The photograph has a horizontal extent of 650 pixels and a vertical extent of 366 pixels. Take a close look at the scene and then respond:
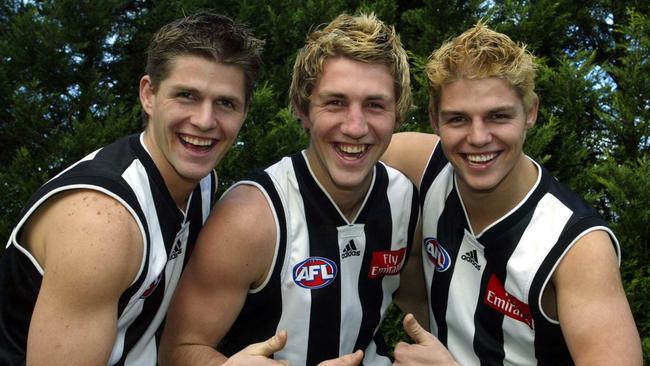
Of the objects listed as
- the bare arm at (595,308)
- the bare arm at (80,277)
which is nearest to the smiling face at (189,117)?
the bare arm at (80,277)

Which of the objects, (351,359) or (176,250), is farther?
(176,250)

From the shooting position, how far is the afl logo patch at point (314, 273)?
9.51ft

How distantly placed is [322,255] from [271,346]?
0.52 m

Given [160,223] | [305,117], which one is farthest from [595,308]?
[160,223]

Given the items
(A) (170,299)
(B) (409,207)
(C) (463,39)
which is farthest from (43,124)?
(C) (463,39)

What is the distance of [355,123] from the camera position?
9.30 feet

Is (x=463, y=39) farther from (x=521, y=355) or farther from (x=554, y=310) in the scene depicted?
(x=521, y=355)

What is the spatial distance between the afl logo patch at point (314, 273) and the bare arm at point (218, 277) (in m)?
0.14

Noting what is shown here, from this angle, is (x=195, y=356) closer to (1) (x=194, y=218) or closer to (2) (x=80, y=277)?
(1) (x=194, y=218)

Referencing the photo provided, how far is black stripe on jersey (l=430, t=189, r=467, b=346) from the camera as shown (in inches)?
123

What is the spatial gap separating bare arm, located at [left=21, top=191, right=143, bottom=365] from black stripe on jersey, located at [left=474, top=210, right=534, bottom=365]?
4.66 ft

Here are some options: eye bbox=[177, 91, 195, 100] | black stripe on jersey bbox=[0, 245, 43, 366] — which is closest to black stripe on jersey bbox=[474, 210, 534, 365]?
eye bbox=[177, 91, 195, 100]

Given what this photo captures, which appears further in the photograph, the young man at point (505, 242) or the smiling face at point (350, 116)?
the smiling face at point (350, 116)

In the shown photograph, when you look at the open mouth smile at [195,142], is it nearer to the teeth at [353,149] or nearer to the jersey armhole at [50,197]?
the jersey armhole at [50,197]
